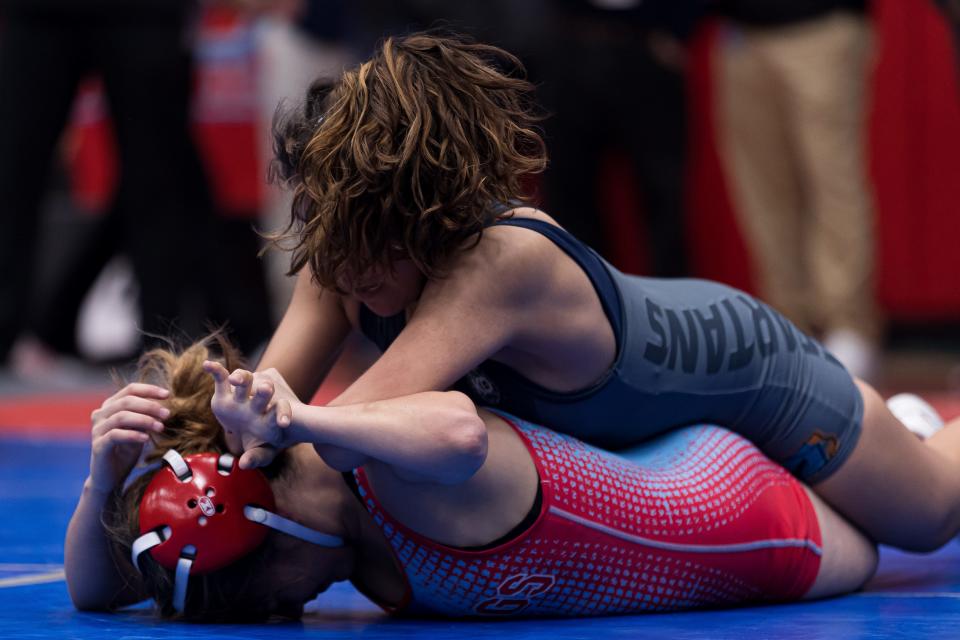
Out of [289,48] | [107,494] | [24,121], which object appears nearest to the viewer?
[107,494]

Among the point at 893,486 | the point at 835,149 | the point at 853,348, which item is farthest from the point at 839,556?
the point at 835,149

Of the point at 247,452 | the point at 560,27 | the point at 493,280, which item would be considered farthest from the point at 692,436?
the point at 560,27

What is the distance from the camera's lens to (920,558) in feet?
10.3

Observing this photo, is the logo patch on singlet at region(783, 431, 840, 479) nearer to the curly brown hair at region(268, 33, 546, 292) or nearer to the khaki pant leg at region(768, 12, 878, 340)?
the curly brown hair at region(268, 33, 546, 292)

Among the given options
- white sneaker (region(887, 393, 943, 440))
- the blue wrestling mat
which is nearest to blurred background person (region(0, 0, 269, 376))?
the blue wrestling mat

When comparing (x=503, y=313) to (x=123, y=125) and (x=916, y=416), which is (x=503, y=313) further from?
(x=123, y=125)

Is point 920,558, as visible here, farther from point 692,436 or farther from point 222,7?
point 222,7

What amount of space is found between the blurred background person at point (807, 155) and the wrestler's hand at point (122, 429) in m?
4.90

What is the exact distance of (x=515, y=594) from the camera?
239cm

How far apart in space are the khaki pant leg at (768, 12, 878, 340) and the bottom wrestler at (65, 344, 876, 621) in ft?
15.1

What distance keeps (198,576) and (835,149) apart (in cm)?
520

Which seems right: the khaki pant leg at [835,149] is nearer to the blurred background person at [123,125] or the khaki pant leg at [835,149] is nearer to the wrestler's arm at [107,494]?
the blurred background person at [123,125]

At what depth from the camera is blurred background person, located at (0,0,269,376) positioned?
5391 mm

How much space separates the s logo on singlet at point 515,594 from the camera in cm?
237
